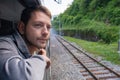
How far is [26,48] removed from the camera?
1.58 metres

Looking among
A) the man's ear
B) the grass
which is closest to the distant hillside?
the grass

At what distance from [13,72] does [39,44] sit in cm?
42

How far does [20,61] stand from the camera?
52.1 inches

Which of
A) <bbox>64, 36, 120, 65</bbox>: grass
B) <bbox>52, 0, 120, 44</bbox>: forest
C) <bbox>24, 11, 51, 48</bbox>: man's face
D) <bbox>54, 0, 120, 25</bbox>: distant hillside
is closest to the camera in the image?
<bbox>24, 11, 51, 48</bbox>: man's face

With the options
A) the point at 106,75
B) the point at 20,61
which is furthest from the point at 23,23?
the point at 106,75

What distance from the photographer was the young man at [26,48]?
128 cm

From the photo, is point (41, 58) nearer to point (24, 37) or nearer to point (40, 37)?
point (40, 37)

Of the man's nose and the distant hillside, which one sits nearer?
A: the man's nose

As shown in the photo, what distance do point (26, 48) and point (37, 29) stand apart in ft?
0.47

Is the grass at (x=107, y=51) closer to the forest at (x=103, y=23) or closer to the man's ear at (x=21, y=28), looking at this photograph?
the forest at (x=103, y=23)

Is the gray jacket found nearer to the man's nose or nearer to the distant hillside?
the man's nose

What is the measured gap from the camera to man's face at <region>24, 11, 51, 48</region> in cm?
161

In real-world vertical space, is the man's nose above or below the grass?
above

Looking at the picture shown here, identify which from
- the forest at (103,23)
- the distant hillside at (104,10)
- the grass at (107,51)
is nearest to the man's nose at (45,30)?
the grass at (107,51)
